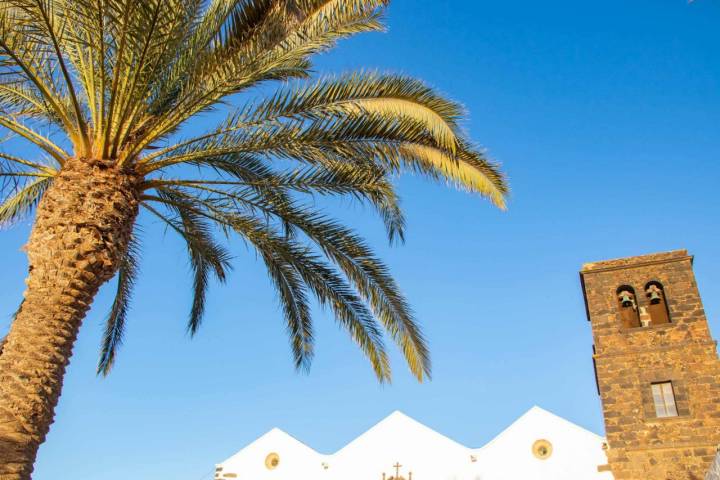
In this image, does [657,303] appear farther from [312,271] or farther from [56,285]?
[56,285]

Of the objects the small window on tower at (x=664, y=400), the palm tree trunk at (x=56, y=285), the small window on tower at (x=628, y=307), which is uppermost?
the small window on tower at (x=628, y=307)

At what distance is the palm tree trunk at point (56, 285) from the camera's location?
6.46 meters

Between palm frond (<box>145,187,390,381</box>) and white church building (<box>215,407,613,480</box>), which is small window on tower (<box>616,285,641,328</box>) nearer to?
white church building (<box>215,407,613,480</box>)

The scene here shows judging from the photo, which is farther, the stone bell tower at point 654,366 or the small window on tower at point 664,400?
the small window on tower at point 664,400

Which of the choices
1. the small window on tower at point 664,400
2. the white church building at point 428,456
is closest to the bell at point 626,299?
the small window on tower at point 664,400

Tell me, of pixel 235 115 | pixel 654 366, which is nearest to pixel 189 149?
pixel 235 115

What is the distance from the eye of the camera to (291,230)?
9.64 metres

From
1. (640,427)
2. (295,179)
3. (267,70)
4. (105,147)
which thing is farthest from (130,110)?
(640,427)

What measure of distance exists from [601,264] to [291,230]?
37.6 ft

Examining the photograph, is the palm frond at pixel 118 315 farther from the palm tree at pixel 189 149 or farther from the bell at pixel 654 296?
the bell at pixel 654 296

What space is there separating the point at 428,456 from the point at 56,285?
14436 millimetres

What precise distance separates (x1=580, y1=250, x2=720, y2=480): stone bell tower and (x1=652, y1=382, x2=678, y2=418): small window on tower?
0.07 feet

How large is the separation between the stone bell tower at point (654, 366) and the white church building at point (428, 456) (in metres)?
1.07

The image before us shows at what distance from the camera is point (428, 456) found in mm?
19531
